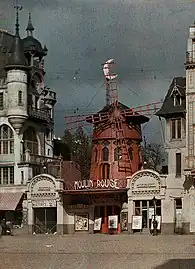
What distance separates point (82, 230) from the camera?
3034 cm

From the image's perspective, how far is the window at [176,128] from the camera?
28.4 m

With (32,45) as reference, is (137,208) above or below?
below

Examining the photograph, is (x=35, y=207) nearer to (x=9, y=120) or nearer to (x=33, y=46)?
(x=9, y=120)

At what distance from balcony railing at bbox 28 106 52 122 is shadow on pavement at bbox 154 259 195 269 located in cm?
1831

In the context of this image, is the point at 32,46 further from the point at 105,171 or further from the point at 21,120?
the point at 105,171

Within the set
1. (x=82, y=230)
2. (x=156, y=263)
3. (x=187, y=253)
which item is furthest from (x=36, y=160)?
(x=156, y=263)

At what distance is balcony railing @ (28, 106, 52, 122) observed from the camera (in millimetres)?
30798

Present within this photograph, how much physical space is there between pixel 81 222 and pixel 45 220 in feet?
5.24

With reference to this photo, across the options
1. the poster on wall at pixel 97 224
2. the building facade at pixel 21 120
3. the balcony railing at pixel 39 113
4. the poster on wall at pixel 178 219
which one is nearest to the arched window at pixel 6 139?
the building facade at pixel 21 120

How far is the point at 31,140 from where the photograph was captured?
3148cm

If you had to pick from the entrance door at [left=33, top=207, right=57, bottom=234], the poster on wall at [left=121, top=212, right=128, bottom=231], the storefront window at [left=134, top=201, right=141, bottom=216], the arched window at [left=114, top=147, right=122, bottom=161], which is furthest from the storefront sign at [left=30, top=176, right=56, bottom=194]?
the storefront window at [left=134, top=201, right=141, bottom=216]

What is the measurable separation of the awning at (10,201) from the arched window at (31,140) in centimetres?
202

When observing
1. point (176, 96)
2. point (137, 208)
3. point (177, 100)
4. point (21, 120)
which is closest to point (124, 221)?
point (137, 208)

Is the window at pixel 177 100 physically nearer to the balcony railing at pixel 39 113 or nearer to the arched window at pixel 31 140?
the balcony railing at pixel 39 113
